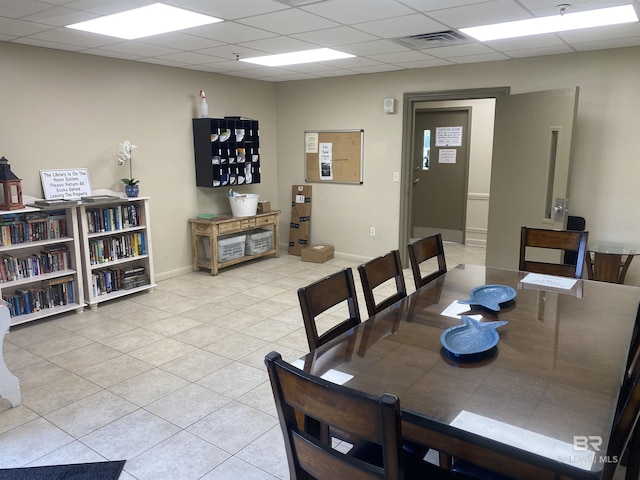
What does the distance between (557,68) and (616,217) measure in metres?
1.55

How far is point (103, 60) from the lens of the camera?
454 cm

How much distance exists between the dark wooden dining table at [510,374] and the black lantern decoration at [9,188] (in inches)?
129

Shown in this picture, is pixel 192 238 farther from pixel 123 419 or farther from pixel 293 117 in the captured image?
pixel 123 419

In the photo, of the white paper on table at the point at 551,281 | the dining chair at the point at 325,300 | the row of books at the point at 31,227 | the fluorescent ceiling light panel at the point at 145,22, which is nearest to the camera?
the dining chair at the point at 325,300

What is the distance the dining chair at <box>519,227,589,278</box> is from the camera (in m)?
2.81

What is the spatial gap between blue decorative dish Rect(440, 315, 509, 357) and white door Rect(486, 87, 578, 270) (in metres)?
2.89

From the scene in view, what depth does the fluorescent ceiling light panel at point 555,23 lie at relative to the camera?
316 centimetres

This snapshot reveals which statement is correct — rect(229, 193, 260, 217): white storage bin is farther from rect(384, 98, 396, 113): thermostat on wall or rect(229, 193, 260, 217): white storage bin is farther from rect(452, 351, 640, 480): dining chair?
rect(452, 351, 640, 480): dining chair

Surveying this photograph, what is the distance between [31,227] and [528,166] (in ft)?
14.8

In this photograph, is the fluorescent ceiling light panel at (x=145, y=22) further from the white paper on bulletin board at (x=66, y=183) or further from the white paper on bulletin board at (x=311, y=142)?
the white paper on bulletin board at (x=311, y=142)

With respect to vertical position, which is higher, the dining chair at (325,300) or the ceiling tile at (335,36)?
the ceiling tile at (335,36)

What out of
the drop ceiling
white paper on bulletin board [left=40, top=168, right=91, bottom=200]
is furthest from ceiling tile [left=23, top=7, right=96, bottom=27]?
white paper on bulletin board [left=40, top=168, right=91, bottom=200]

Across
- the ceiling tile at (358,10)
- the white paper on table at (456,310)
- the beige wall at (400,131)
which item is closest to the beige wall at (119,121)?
the beige wall at (400,131)

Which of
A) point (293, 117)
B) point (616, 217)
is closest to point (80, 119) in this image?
point (293, 117)
